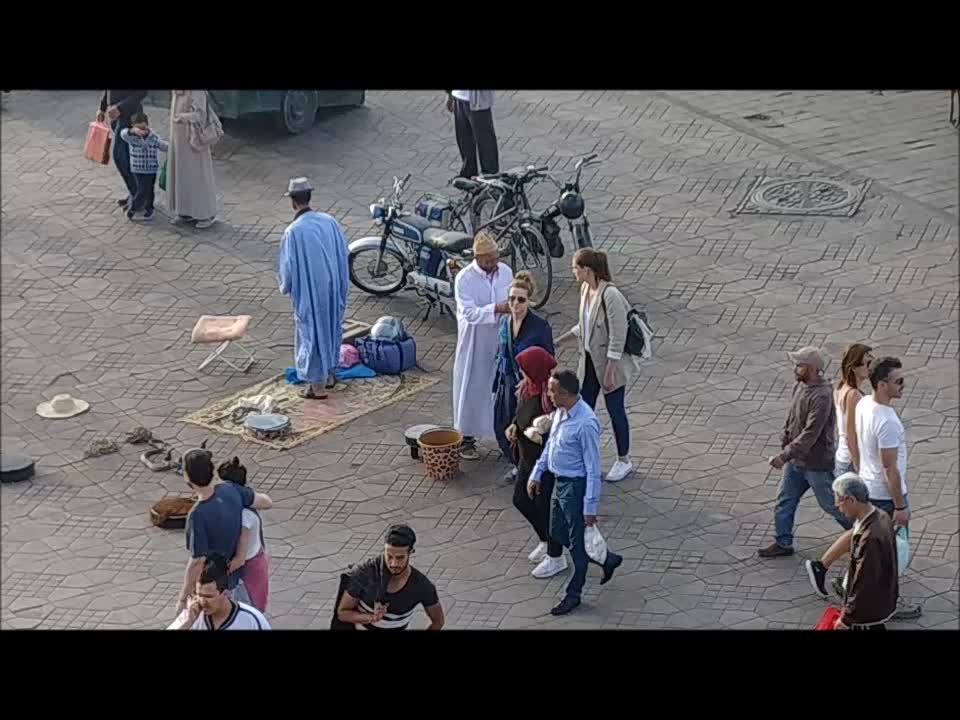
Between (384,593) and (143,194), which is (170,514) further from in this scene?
(143,194)

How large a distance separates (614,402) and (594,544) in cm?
A: 178

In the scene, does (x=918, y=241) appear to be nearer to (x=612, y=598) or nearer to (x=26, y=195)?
(x=612, y=598)

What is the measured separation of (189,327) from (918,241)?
632 cm

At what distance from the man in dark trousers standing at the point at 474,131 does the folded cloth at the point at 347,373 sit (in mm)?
3947

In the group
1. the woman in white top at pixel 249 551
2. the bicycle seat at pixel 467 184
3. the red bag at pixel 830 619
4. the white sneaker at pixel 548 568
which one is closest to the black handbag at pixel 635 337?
the white sneaker at pixel 548 568

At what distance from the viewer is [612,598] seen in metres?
10.2

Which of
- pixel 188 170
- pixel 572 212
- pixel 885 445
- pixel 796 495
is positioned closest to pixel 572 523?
pixel 796 495

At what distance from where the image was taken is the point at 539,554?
34.7 ft

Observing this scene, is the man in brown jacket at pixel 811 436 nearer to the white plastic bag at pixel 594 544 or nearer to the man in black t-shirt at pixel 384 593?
the white plastic bag at pixel 594 544

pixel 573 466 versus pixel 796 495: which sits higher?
pixel 573 466

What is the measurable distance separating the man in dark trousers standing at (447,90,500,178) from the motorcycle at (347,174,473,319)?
2074 millimetres

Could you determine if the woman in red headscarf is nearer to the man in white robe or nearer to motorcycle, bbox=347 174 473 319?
the man in white robe

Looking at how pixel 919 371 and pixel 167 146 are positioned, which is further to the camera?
pixel 167 146
